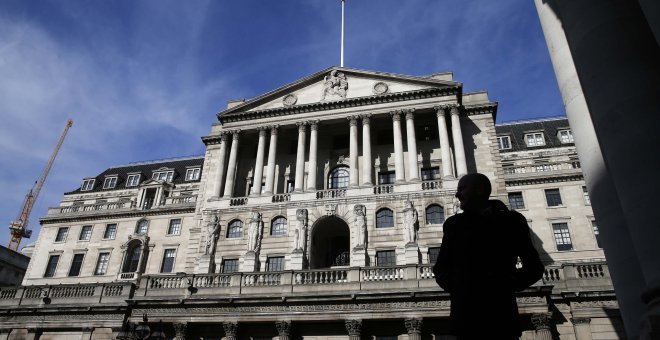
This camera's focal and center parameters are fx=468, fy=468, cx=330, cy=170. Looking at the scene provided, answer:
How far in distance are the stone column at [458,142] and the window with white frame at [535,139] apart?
2533 centimetres

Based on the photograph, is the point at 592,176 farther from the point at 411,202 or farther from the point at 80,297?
the point at 80,297

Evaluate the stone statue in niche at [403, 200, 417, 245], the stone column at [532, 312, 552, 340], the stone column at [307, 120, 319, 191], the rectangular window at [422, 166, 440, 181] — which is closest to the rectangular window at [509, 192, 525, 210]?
the rectangular window at [422, 166, 440, 181]

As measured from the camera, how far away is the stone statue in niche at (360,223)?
34.2m

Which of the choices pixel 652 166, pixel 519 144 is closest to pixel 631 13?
pixel 652 166

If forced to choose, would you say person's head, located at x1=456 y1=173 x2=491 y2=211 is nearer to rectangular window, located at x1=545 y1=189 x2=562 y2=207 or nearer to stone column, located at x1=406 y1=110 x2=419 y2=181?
stone column, located at x1=406 y1=110 x2=419 y2=181

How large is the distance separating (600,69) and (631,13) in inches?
53.6

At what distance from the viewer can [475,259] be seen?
4.68 metres

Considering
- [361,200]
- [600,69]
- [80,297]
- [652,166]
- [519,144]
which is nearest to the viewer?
[652,166]

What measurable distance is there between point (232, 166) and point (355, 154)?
11.1 m

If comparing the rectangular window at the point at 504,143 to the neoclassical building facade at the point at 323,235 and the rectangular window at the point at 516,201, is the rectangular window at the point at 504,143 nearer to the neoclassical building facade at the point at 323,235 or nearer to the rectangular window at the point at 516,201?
the neoclassical building facade at the point at 323,235

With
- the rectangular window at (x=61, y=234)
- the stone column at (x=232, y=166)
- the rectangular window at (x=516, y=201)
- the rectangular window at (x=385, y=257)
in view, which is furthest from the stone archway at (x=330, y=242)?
the rectangular window at (x=61, y=234)

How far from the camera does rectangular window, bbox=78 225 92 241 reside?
181 feet

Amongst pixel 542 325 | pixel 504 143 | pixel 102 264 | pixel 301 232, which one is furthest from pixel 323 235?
pixel 504 143

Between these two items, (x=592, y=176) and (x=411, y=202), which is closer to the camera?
(x=592, y=176)
